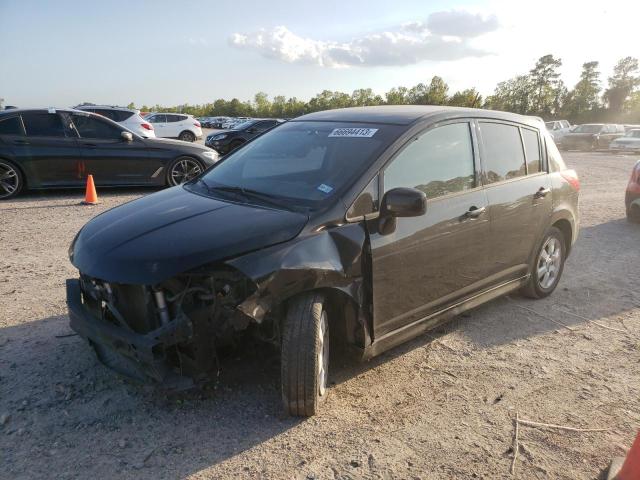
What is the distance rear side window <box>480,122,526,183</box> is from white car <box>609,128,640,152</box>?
87.6 feet

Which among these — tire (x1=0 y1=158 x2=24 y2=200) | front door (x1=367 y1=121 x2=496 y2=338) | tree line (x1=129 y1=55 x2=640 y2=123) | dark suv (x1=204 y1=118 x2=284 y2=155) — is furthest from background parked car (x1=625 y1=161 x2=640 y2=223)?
tree line (x1=129 y1=55 x2=640 y2=123)

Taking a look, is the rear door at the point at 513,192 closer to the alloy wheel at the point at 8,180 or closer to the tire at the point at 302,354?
the tire at the point at 302,354

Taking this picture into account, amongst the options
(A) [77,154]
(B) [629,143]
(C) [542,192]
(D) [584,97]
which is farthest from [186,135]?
(D) [584,97]

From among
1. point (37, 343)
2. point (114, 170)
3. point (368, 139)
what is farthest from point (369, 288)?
point (114, 170)

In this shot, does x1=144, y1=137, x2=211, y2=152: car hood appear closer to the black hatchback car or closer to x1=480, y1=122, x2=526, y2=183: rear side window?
the black hatchback car

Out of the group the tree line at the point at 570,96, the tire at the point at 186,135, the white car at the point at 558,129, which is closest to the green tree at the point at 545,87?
the tree line at the point at 570,96

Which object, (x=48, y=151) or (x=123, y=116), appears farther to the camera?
(x=123, y=116)

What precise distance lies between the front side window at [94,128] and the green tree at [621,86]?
7186cm

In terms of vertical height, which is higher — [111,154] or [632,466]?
[111,154]

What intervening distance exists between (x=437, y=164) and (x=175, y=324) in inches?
82.3

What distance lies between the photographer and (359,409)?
118 inches

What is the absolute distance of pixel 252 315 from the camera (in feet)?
8.32

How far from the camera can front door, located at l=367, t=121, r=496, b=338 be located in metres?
3.13

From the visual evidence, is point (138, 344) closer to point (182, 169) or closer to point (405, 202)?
point (405, 202)
